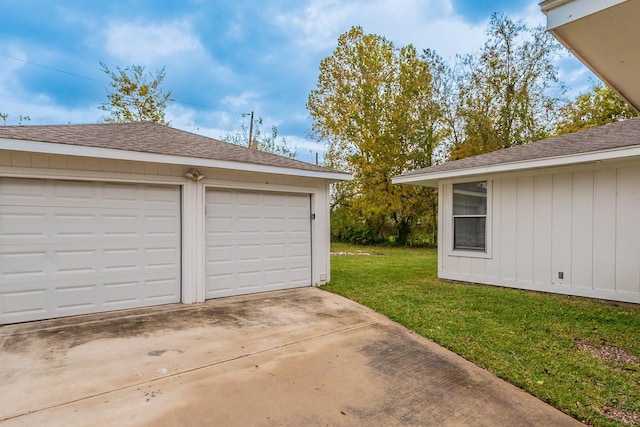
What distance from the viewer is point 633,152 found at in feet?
15.9

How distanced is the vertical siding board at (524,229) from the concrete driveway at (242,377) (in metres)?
3.47

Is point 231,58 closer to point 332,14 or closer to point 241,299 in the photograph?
point 332,14

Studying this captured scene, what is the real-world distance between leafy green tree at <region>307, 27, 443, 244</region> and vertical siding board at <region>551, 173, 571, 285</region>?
9430mm

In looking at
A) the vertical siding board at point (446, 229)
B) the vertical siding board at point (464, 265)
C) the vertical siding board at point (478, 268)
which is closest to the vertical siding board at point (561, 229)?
the vertical siding board at point (478, 268)

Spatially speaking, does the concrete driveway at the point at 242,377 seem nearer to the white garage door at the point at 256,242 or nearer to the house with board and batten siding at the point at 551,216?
the white garage door at the point at 256,242

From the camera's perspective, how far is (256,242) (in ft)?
20.8

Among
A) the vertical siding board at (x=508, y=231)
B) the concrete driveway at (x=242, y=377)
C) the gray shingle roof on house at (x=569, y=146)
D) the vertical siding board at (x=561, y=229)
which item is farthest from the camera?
the vertical siding board at (x=508, y=231)

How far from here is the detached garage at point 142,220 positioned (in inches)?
177

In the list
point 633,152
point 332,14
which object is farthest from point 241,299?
point 332,14

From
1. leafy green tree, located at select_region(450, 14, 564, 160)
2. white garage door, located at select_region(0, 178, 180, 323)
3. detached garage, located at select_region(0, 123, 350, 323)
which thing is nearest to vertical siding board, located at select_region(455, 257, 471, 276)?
detached garage, located at select_region(0, 123, 350, 323)

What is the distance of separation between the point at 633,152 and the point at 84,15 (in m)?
15.5

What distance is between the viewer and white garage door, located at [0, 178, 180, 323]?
4484mm

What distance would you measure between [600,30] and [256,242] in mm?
5532

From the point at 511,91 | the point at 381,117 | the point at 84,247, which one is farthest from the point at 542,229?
the point at 511,91
